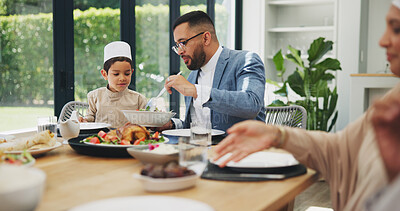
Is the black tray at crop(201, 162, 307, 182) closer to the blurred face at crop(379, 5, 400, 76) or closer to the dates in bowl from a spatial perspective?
the dates in bowl

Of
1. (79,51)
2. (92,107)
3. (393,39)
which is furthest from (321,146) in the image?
(79,51)

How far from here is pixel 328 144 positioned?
4.02 feet

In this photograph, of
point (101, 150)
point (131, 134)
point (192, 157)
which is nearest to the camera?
point (192, 157)

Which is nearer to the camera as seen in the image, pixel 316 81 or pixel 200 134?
pixel 200 134

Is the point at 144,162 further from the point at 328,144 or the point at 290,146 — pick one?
the point at 328,144

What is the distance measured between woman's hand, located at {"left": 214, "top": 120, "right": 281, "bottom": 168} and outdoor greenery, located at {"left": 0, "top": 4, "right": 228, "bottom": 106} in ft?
8.08

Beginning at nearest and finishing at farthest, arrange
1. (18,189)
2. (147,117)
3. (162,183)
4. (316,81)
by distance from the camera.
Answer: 1. (18,189)
2. (162,183)
3. (147,117)
4. (316,81)

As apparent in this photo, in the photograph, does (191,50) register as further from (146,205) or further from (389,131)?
(389,131)

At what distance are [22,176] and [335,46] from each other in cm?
537

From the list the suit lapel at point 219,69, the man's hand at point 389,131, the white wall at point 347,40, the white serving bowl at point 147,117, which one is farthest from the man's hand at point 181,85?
the white wall at point 347,40

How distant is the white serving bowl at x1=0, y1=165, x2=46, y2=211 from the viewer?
0.77 metres

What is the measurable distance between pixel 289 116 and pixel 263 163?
1.30m

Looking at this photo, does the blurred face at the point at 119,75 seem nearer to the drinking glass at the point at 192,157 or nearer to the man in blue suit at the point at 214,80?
the man in blue suit at the point at 214,80

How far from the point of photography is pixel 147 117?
1.97 metres
